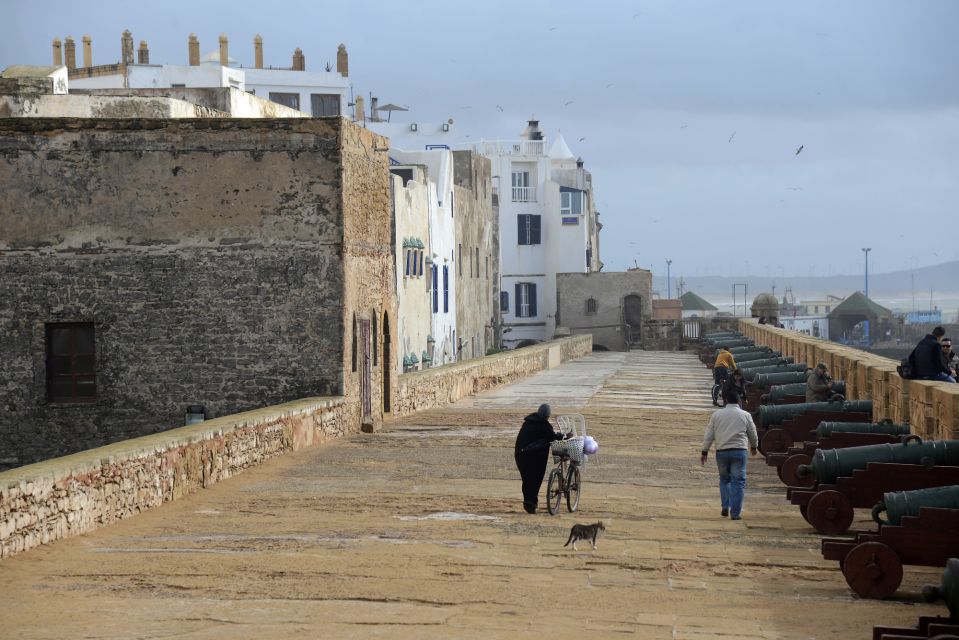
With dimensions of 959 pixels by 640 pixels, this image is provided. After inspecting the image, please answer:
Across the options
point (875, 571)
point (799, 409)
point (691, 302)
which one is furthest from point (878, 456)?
point (691, 302)

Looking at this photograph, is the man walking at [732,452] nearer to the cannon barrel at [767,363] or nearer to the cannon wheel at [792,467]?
the cannon wheel at [792,467]

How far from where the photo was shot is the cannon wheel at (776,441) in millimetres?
15758

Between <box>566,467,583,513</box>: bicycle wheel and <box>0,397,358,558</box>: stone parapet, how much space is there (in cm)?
383

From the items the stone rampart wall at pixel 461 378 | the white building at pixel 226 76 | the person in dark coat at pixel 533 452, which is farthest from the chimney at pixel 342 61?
the person in dark coat at pixel 533 452

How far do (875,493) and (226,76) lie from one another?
46878 mm

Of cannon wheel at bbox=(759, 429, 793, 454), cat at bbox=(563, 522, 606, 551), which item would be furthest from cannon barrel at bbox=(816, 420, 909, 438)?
cat at bbox=(563, 522, 606, 551)

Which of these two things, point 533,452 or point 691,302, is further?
point 691,302

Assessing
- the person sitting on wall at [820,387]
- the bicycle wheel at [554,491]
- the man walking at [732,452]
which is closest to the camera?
the man walking at [732,452]

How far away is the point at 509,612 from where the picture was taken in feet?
28.6

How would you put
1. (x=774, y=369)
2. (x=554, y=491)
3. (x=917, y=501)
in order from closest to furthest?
(x=917, y=501) → (x=554, y=491) → (x=774, y=369)

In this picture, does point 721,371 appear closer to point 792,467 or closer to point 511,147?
point 792,467

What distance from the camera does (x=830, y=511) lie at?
11219 mm

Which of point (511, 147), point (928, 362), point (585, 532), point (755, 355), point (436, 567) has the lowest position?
point (436, 567)

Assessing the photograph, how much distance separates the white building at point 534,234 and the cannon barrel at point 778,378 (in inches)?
1902
